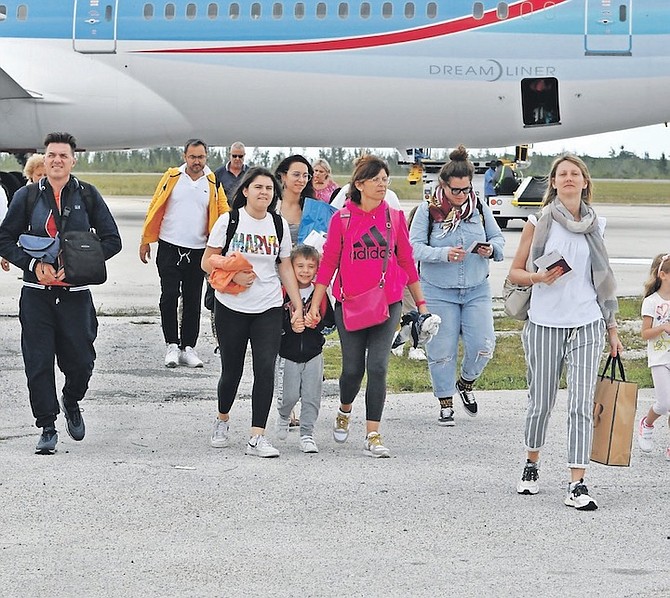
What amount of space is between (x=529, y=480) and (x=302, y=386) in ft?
5.91

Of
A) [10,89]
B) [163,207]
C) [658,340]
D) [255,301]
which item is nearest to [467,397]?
[658,340]

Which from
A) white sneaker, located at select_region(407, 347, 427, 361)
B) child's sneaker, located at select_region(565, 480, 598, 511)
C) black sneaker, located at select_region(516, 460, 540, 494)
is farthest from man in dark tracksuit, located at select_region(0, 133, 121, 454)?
white sneaker, located at select_region(407, 347, 427, 361)

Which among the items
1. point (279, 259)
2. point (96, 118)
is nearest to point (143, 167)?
point (96, 118)

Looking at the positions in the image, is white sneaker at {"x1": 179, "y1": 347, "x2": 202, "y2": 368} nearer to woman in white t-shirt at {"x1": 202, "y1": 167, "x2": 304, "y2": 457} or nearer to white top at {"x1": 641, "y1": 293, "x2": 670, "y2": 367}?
woman in white t-shirt at {"x1": 202, "y1": 167, "x2": 304, "y2": 457}

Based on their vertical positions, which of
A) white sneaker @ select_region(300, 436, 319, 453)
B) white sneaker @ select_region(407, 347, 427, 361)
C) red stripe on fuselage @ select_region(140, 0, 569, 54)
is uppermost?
red stripe on fuselage @ select_region(140, 0, 569, 54)

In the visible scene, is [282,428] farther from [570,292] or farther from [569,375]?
[570,292]

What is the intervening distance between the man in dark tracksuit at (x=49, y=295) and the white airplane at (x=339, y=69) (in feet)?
49.9

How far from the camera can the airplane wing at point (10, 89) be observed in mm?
23516

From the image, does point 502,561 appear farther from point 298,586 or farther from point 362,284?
point 362,284

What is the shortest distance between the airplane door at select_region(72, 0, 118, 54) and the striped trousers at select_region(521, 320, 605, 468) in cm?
1746

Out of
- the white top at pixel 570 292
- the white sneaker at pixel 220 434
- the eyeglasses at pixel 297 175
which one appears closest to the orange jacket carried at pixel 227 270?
the white sneaker at pixel 220 434

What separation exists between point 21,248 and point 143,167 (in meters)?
63.0

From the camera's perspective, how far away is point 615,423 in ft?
22.6

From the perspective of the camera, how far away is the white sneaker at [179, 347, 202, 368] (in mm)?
10805
